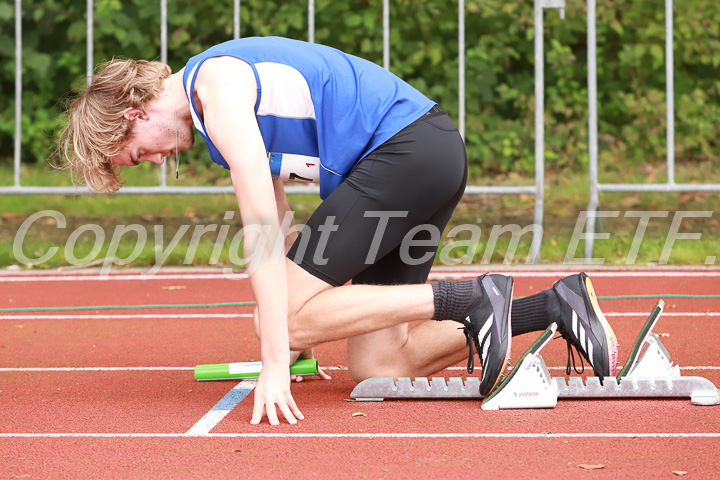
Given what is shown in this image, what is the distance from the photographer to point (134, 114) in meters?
2.91

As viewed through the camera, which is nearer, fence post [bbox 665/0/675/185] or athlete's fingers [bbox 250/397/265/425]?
athlete's fingers [bbox 250/397/265/425]

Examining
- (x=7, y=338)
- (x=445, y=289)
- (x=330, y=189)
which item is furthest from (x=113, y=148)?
(x=7, y=338)

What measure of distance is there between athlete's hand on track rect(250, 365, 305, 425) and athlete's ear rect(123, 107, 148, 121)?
84 cm

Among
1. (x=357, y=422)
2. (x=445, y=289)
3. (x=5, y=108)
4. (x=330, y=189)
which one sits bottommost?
(x=357, y=422)

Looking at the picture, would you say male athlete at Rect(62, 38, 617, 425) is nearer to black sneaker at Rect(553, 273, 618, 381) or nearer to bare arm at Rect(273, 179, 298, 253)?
black sneaker at Rect(553, 273, 618, 381)

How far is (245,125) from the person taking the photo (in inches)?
108

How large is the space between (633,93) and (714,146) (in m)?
0.91

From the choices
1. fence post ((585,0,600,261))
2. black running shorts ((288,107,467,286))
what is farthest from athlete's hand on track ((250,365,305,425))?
fence post ((585,0,600,261))

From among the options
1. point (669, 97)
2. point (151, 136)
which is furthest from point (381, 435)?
point (669, 97)

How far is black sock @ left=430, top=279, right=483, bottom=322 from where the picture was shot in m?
2.98

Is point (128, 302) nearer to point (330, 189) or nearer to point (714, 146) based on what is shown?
point (330, 189)

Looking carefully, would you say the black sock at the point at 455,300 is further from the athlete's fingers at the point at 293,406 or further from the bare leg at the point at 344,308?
the athlete's fingers at the point at 293,406

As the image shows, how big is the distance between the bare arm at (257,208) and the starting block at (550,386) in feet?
1.47

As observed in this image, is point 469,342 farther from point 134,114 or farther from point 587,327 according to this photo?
point 134,114
